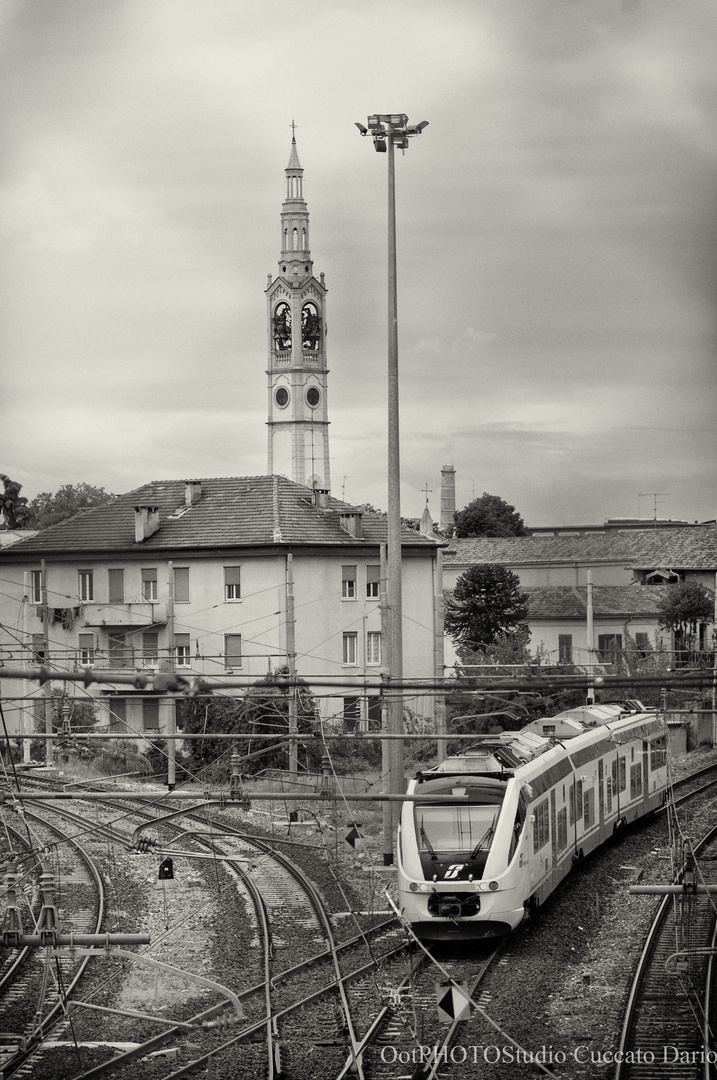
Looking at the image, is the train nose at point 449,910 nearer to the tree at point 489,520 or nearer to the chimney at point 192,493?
the chimney at point 192,493

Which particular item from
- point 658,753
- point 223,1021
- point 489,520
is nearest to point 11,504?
point 489,520

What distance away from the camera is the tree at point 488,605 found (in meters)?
57.2

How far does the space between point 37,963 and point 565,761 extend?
854 cm

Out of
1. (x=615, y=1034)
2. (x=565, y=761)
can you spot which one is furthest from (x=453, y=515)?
(x=615, y=1034)

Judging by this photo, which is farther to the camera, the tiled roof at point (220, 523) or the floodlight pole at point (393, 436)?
the tiled roof at point (220, 523)

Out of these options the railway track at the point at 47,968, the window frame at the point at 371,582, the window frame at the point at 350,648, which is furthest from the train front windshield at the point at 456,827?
the window frame at the point at 371,582

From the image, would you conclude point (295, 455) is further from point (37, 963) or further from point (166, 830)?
point (37, 963)

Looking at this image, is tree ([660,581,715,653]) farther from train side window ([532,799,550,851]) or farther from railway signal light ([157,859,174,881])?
railway signal light ([157,859,174,881])

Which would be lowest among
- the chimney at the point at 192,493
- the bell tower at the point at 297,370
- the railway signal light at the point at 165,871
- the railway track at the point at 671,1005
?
the railway track at the point at 671,1005

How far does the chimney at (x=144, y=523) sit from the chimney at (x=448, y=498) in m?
55.2

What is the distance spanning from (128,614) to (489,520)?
59.4 m

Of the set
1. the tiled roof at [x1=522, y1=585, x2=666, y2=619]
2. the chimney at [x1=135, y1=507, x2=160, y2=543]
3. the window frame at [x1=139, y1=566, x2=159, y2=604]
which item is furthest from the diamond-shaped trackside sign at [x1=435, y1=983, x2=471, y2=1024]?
the tiled roof at [x1=522, y1=585, x2=666, y2=619]

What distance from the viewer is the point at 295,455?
11281 cm

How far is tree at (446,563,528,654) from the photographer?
57.2 m
